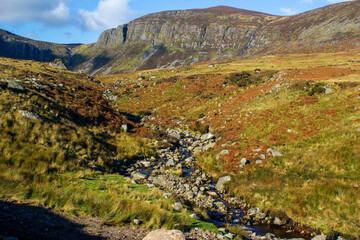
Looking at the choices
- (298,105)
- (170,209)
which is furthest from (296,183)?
(298,105)

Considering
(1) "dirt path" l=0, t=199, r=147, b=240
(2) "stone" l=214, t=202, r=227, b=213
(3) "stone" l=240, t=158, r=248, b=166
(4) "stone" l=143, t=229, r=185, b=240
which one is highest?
(1) "dirt path" l=0, t=199, r=147, b=240

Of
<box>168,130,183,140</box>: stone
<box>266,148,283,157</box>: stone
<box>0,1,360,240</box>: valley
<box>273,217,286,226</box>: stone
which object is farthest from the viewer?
<box>168,130,183,140</box>: stone

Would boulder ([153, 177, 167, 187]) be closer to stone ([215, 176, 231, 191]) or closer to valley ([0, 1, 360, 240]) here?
valley ([0, 1, 360, 240])

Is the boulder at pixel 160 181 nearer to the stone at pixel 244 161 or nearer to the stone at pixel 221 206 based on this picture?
the stone at pixel 221 206

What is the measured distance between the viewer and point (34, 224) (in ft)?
18.3

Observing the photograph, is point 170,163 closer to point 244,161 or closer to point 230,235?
point 244,161

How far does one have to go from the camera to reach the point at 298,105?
78.0ft

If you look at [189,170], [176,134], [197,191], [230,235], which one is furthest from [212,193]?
[176,134]

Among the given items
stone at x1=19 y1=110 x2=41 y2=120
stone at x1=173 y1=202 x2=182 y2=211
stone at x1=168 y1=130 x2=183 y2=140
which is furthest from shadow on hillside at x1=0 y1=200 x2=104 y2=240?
stone at x1=168 y1=130 x2=183 y2=140

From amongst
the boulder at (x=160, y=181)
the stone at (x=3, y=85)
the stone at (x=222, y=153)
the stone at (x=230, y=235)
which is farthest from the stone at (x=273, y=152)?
the stone at (x=3, y=85)

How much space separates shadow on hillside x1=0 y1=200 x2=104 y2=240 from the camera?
5.06 metres

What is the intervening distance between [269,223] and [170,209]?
5.73 m

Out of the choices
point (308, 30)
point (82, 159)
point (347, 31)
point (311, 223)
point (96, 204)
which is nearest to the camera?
point (96, 204)

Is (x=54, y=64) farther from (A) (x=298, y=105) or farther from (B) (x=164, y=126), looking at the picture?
(A) (x=298, y=105)
